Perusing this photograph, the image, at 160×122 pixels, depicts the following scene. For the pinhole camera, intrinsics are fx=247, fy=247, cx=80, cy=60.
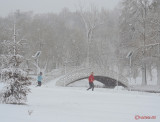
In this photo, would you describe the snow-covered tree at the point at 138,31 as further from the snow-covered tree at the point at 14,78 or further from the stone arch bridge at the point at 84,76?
the snow-covered tree at the point at 14,78

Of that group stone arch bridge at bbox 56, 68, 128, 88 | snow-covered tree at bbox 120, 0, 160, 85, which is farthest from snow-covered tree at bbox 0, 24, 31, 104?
snow-covered tree at bbox 120, 0, 160, 85

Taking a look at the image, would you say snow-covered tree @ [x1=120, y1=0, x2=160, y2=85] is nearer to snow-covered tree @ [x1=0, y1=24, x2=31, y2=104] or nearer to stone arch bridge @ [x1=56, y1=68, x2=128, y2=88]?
stone arch bridge @ [x1=56, y1=68, x2=128, y2=88]

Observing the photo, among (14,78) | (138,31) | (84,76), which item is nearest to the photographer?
(14,78)

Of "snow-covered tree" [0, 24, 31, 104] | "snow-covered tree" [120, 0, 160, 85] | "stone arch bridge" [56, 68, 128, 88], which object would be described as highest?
"snow-covered tree" [120, 0, 160, 85]

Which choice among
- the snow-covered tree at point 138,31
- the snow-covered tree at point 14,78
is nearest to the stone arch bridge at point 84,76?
the snow-covered tree at point 138,31

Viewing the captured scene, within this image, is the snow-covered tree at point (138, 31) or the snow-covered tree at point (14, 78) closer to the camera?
the snow-covered tree at point (14, 78)

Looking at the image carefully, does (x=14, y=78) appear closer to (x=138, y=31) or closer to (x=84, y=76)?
(x=84, y=76)

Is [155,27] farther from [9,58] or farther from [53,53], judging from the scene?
[53,53]

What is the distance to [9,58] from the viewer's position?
11750 mm

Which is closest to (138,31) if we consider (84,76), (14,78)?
(84,76)

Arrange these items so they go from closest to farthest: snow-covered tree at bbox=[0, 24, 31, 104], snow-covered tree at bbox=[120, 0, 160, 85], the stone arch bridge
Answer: snow-covered tree at bbox=[0, 24, 31, 104] → snow-covered tree at bbox=[120, 0, 160, 85] → the stone arch bridge

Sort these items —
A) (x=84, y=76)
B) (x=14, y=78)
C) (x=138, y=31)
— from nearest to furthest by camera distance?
(x=14, y=78), (x=84, y=76), (x=138, y=31)

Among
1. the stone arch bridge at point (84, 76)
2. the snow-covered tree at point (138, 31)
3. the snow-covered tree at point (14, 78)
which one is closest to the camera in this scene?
the snow-covered tree at point (14, 78)

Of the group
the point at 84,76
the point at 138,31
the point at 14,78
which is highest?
the point at 138,31
